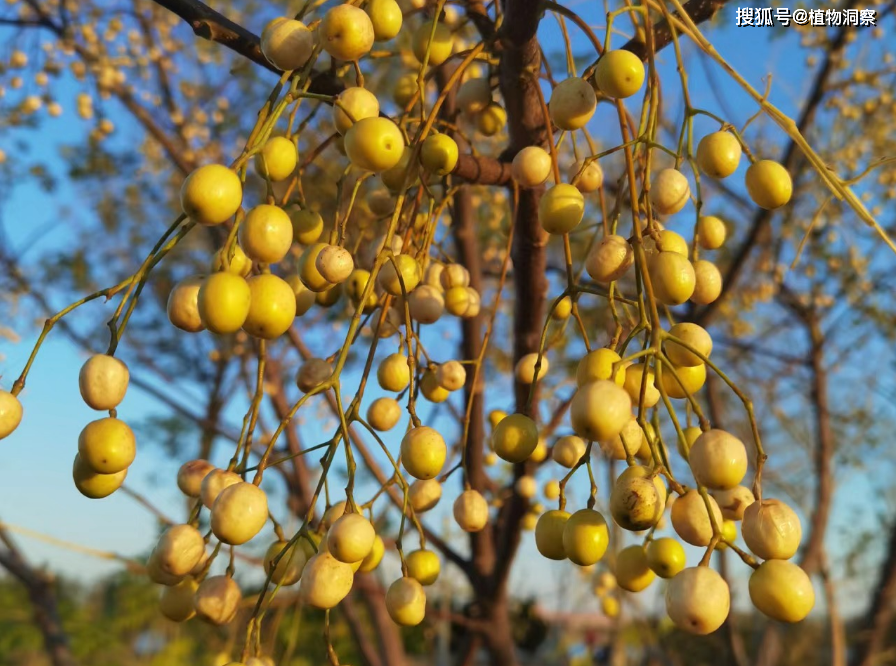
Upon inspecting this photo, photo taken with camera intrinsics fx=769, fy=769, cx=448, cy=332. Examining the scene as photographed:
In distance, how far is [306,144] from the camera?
2590 mm

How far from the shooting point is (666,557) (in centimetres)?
50

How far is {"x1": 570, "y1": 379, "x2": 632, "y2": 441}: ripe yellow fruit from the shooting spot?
43cm

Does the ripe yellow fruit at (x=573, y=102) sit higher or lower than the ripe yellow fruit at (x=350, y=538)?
higher

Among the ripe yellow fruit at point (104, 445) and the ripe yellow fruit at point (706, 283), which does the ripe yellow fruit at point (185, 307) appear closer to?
the ripe yellow fruit at point (104, 445)

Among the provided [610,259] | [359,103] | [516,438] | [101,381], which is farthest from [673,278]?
[101,381]

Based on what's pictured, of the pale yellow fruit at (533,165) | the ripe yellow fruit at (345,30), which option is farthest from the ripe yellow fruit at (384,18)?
the pale yellow fruit at (533,165)

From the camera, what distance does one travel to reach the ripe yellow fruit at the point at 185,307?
1.72 ft

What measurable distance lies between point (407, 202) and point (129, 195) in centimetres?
317

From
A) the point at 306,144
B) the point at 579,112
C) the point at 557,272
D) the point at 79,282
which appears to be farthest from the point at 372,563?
the point at 79,282

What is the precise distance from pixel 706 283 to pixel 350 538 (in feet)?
1.00

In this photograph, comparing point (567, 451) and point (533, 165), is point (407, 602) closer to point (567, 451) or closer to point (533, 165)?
point (567, 451)

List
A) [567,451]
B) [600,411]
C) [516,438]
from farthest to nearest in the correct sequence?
[567,451] → [516,438] → [600,411]

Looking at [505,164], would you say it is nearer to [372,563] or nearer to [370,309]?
[370,309]

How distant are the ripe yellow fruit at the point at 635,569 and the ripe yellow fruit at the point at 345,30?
402 millimetres
